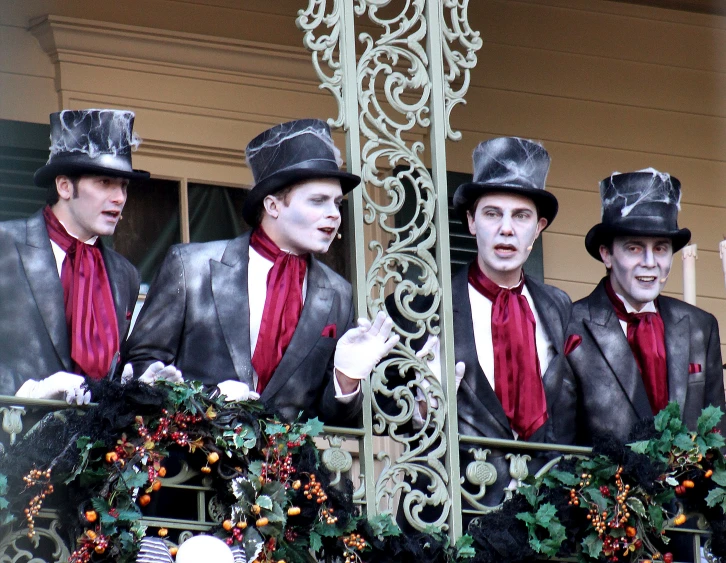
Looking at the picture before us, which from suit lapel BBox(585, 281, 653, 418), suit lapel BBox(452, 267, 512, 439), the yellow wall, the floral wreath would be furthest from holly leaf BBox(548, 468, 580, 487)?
the yellow wall

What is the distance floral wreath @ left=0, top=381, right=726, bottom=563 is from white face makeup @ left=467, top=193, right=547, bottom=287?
102cm

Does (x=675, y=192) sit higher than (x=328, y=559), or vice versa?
(x=675, y=192)

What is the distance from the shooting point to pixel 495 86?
47.5ft

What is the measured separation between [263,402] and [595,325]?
212 cm

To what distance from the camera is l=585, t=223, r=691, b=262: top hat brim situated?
A: 1209 centimetres

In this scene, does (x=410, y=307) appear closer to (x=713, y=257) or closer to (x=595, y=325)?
(x=595, y=325)

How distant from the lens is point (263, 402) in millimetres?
10664

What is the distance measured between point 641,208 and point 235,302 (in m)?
2.25

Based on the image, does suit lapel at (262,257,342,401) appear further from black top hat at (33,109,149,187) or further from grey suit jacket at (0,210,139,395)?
black top hat at (33,109,149,187)

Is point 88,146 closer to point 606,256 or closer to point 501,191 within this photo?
point 501,191

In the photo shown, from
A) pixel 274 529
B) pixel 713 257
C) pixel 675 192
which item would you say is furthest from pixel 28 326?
pixel 713 257

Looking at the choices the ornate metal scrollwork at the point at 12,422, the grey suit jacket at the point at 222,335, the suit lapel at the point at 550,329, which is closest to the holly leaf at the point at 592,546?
the suit lapel at the point at 550,329

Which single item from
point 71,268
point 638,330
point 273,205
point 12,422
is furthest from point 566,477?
point 12,422

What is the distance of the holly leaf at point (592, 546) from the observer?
1098 cm
